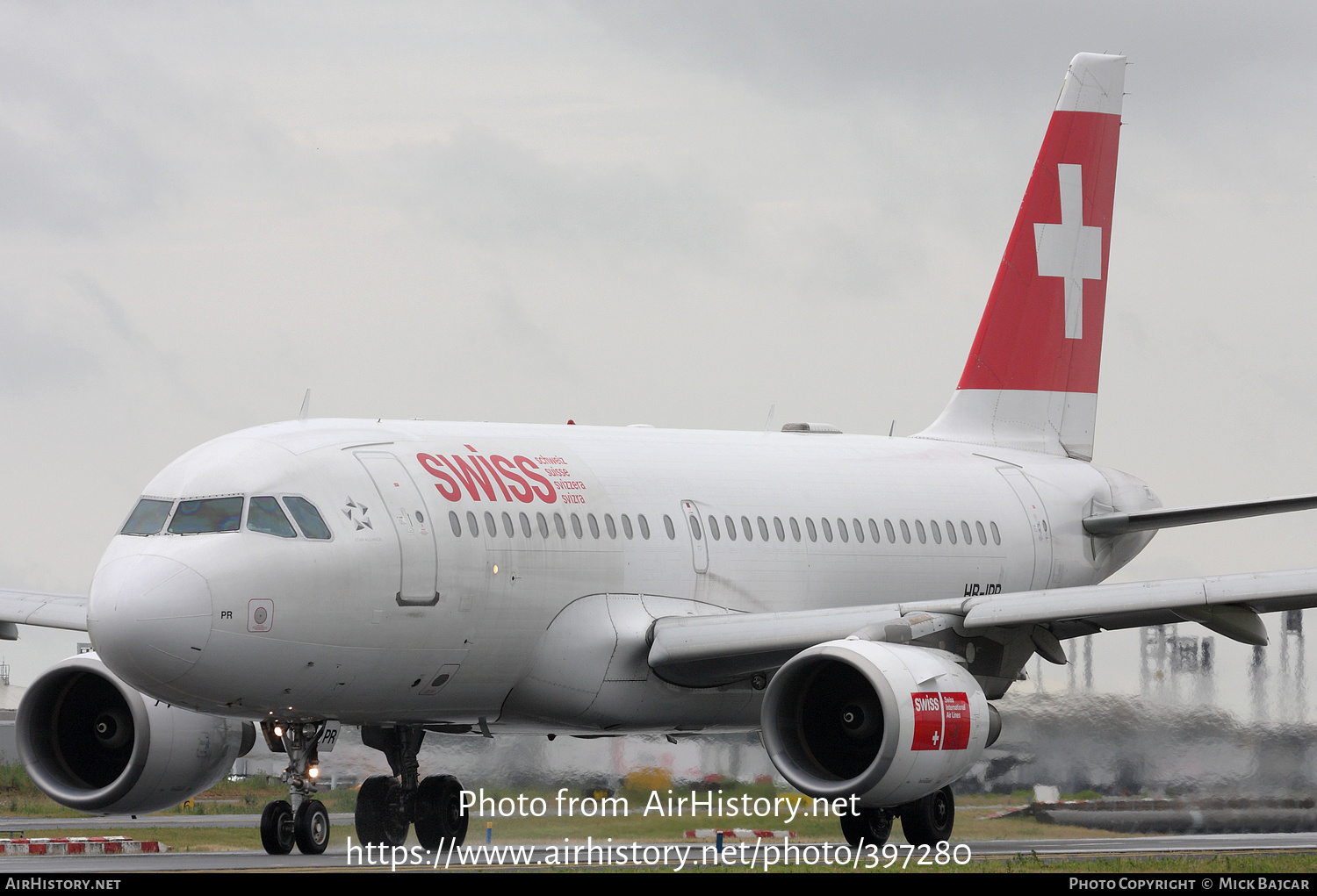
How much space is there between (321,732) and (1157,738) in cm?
1109

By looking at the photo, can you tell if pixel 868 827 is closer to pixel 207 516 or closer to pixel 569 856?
pixel 569 856

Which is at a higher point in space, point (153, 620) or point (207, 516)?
point (207, 516)

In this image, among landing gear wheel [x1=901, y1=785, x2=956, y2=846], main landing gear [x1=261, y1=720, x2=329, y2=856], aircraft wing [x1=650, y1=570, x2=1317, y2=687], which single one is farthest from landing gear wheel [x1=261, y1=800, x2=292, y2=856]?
landing gear wheel [x1=901, y1=785, x2=956, y2=846]

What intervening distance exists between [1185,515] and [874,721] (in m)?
8.09

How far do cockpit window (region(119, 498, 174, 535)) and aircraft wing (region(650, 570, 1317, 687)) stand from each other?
17.1 ft

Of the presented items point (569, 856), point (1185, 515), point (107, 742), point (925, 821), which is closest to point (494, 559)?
point (569, 856)

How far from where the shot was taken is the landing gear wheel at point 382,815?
21859mm

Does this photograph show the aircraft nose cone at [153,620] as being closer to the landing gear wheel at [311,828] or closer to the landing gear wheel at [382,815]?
the landing gear wheel at [311,828]

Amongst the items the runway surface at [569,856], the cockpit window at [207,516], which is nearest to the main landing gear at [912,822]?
the runway surface at [569,856]

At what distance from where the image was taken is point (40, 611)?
22.2 m

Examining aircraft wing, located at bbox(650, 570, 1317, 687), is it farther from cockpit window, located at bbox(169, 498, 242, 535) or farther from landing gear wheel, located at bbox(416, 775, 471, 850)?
cockpit window, located at bbox(169, 498, 242, 535)

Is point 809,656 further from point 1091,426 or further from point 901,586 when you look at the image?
point 1091,426

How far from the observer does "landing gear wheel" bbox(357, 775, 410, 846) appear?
71.7 ft

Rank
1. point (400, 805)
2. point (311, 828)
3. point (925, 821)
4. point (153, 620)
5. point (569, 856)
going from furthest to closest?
1. point (925, 821)
2. point (400, 805)
3. point (569, 856)
4. point (311, 828)
5. point (153, 620)
